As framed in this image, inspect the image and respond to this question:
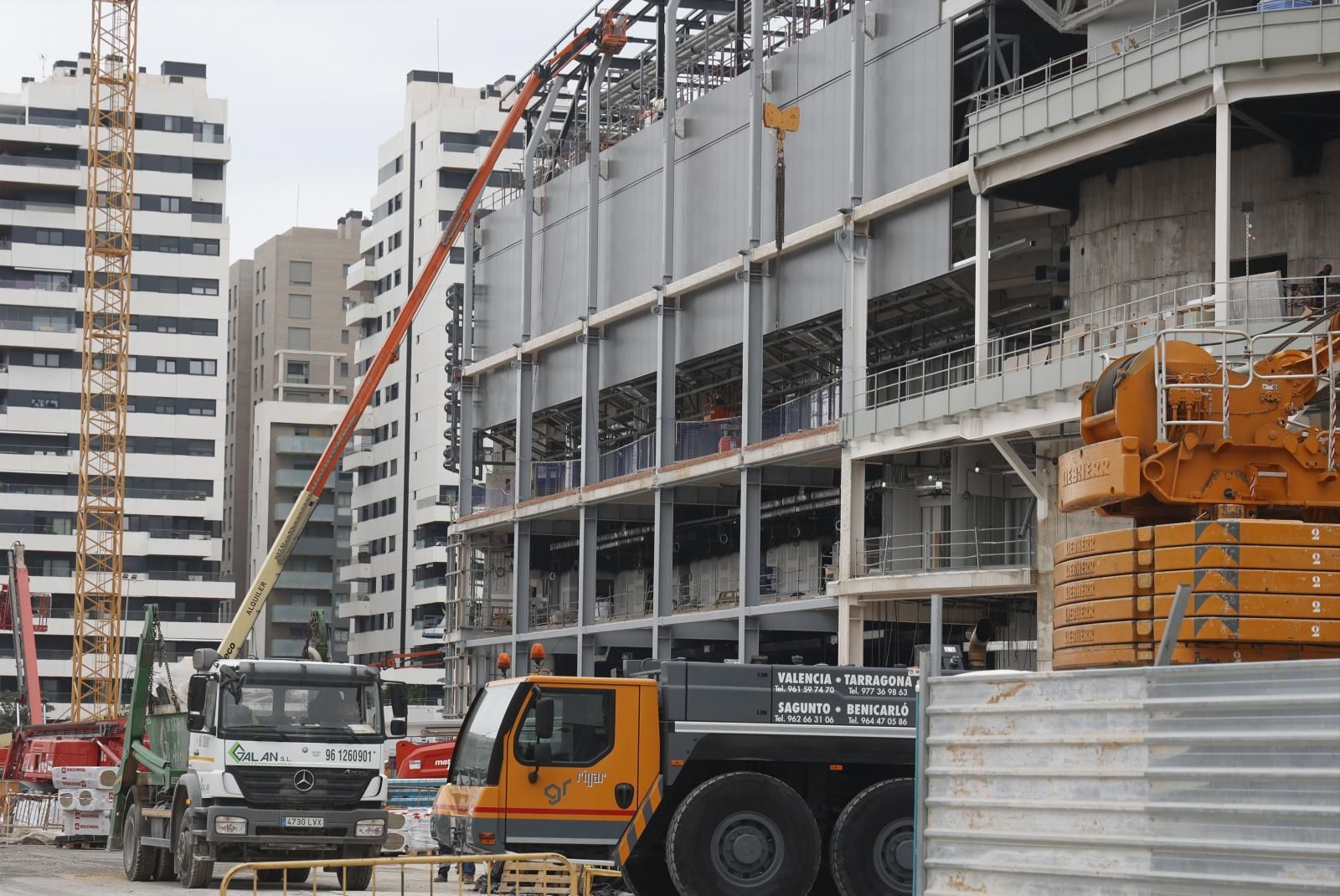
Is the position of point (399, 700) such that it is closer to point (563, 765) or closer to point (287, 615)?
point (563, 765)

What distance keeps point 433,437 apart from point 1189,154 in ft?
267

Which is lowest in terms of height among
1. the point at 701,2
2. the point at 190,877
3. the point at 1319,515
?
the point at 190,877

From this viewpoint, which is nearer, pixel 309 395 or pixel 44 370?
pixel 44 370

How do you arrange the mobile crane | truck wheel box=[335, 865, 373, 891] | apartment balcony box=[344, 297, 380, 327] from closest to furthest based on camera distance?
the mobile crane
truck wheel box=[335, 865, 373, 891]
apartment balcony box=[344, 297, 380, 327]

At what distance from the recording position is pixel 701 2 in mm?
56156

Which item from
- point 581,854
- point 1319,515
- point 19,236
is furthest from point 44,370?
point 1319,515

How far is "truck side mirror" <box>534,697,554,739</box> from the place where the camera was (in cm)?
2019

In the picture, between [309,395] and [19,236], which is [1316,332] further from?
[309,395]

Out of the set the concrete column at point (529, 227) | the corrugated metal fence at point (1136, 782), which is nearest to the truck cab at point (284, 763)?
the corrugated metal fence at point (1136, 782)

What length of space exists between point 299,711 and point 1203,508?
532 inches

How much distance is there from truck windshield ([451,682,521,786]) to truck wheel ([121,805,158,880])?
303 inches

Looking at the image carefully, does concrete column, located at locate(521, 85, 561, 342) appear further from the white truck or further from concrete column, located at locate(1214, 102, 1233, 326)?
the white truck

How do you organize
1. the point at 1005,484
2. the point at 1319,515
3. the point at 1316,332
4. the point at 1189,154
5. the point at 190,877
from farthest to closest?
the point at 1005,484 → the point at 1189,154 → the point at 190,877 → the point at 1316,332 → the point at 1319,515

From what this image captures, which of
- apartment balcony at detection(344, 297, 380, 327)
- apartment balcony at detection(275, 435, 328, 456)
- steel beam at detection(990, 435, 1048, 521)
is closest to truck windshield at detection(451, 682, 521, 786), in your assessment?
steel beam at detection(990, 435, 1048, 521)
